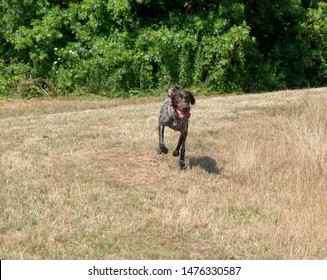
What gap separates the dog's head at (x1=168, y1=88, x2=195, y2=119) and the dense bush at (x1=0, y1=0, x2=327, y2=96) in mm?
11483

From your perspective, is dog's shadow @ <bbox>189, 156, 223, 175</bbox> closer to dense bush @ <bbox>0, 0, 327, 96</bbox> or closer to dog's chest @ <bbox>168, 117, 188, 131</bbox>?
dog's chest @ <bbox>168, 117, 188, 131</bbox>

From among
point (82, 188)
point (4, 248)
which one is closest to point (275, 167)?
point (82, 188)

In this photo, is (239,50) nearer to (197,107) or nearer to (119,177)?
(197,107)

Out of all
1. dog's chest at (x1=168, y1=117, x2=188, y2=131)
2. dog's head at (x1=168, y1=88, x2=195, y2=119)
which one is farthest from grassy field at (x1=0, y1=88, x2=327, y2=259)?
dog's head at (x1=168, y1=88, x2=195, y2=119)

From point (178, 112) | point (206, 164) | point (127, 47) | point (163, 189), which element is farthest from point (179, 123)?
point (127, 47)

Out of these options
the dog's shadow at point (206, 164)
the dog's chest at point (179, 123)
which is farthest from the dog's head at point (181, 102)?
the dog's shadow at point (206, 164)

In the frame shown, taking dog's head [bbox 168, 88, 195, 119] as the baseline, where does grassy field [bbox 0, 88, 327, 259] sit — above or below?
below

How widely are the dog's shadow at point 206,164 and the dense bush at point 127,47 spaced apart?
1032cm

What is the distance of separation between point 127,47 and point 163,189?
506 inches

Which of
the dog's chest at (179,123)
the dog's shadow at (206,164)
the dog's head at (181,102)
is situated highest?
the dog's head at (181,102)

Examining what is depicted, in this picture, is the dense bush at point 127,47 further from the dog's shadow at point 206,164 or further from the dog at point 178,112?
the dog at point 178,112

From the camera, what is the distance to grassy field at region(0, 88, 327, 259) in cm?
581

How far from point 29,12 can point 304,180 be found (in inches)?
587

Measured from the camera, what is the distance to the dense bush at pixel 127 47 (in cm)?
1955
